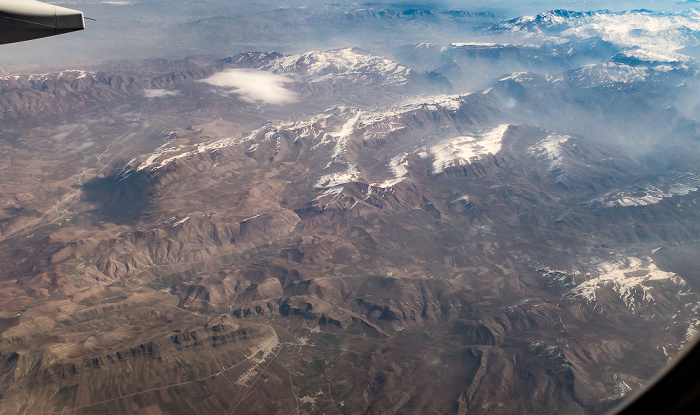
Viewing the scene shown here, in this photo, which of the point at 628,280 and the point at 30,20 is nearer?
the point at 30,20

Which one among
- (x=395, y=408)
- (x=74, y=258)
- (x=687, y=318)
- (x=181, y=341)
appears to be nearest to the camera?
(x=395, y=408)

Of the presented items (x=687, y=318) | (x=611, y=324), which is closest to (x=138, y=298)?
(x=611, y=324)

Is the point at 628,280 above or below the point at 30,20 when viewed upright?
below

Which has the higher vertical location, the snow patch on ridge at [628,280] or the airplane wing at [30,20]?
the airplane wing at [30,20]

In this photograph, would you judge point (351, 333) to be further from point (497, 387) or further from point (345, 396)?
point (497, 387)

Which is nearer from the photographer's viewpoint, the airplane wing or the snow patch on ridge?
the airplane wing

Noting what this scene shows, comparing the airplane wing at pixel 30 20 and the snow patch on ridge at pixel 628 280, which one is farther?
the snow patch on ridge at pixel 628 280

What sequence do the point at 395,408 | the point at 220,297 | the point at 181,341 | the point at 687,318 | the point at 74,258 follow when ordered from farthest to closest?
the point at 74,258
the point at 220,297
the point at 687,318
the point at 181,341
the point at 395,408

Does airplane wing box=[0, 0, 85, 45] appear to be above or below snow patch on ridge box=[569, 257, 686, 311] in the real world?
above
